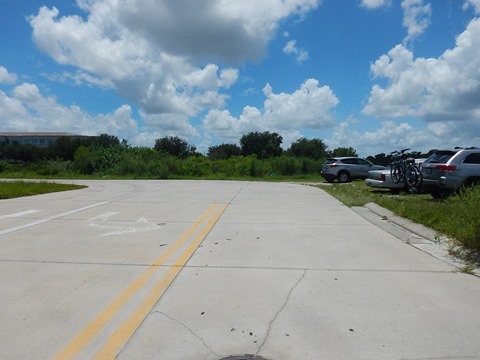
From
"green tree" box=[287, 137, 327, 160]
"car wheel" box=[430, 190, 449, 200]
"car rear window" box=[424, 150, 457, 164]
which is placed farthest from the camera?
"green tree" box=[287, 137, 327, 160]

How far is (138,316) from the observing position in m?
4.04

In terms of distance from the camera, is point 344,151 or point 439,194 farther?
point 344,151

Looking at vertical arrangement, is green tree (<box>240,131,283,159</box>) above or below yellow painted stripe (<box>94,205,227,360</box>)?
above

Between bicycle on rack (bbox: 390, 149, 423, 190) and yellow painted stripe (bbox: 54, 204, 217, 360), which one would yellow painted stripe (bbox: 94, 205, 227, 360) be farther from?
bicycle on rack (bbox: 390, 149, 423, 190)

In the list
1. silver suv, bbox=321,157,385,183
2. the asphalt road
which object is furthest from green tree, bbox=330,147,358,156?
the asphalt road

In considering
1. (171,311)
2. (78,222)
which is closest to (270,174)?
(78,222)

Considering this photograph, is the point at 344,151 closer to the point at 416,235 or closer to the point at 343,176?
the point at 343,176

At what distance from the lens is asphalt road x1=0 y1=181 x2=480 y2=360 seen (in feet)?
11.4

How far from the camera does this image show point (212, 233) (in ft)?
27.1

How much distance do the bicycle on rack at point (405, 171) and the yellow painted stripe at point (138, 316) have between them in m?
10.4

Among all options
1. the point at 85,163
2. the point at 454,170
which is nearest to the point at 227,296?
the point at 454,170

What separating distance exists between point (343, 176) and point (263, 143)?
71653mm

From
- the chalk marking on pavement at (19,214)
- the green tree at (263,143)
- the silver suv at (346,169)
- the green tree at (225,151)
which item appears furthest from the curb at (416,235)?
the green tree at (225,151)

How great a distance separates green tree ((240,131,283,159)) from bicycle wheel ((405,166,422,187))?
80.5 metres
